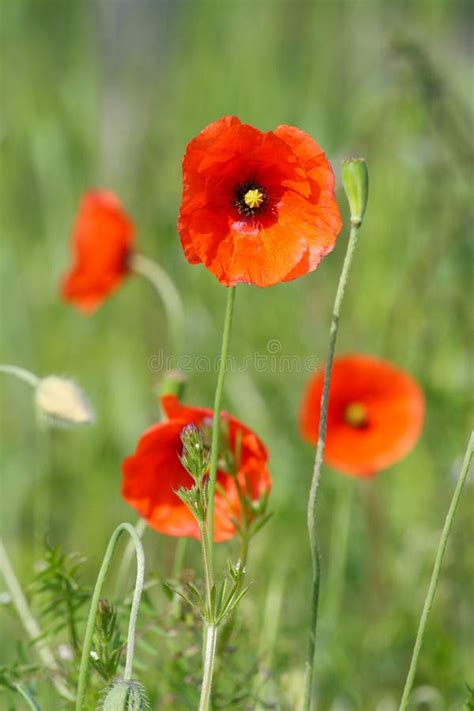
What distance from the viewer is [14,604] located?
1.19 metres

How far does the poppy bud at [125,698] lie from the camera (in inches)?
30.1

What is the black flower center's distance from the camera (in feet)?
3.24

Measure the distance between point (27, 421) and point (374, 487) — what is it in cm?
116

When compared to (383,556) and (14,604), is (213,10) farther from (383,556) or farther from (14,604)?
(14,604)

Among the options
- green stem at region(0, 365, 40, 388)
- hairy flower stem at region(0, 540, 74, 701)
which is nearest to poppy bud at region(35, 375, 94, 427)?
green stem at region(0, 365, 40, 388)

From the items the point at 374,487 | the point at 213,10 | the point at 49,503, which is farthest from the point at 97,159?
the point at 374,487

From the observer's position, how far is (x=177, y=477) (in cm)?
111

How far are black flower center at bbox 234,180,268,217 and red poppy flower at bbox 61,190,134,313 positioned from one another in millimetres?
809

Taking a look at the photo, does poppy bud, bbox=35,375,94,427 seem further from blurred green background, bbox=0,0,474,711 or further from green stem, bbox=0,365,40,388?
blurred green background, bbox=0,0,474,711

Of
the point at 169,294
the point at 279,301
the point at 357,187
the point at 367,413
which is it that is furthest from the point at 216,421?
the point at 279,301

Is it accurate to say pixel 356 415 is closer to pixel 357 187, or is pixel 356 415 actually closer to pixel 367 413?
pixel 367 413

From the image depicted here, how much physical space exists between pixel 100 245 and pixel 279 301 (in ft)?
2.73

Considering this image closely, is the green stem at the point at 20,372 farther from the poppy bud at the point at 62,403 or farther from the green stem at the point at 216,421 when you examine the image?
the green stem at the point at 216,421

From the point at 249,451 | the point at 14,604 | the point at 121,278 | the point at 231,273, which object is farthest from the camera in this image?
the point at 121,278
